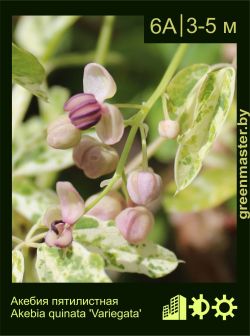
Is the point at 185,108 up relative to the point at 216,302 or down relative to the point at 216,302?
up

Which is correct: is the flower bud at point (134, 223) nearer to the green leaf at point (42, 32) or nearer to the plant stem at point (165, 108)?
the plant stem at point (165, 108)

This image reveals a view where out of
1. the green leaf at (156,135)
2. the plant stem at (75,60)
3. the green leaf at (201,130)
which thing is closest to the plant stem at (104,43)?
the plant stem at (75,60)

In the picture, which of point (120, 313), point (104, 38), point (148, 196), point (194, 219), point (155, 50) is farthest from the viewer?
point (194, 219)

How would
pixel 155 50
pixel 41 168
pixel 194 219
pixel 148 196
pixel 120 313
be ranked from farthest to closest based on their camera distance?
1. pixel 194 219
2. pixel 155 50
3. pixel 41 168
4. pixel 120 313
5. pixel 148 196

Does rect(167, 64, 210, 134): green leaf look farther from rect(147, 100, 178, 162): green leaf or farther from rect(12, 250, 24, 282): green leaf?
rect(147, 100, 178, 162): green leaf

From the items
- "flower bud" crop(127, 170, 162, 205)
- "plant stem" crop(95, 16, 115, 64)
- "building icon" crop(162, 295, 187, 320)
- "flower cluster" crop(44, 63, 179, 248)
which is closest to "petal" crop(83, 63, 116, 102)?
"flower cluster" crop(44, 63, 179, 248)

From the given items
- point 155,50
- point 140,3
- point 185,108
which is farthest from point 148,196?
point 155,50

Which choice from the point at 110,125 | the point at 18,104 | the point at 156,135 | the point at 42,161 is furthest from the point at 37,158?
the point at 110,125

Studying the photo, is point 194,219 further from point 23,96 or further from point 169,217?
point 23,96

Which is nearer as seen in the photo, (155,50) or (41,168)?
(41,168)
